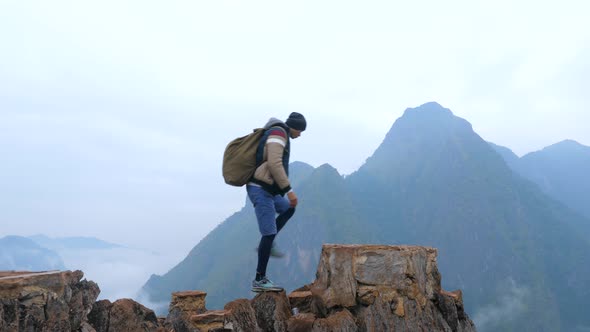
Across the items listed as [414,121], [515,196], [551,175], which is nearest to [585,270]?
[515,196]

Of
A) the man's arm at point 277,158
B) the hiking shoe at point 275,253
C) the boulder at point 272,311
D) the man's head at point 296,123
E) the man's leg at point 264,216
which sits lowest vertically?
the boulder at point 272,311

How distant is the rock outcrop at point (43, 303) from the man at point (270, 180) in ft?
10.8

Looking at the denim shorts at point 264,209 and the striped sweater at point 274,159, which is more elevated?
the striped sweater at point 274,159

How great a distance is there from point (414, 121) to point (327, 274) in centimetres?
19904

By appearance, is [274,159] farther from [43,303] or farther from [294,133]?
[43,303]

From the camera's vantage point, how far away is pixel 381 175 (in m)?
190

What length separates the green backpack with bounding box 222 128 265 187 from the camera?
859 centimetres

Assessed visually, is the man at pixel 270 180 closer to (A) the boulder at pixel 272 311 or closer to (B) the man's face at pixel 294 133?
(B) the man's face at pixel 294 133

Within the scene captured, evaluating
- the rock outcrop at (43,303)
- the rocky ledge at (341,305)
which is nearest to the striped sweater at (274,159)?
the rocky ledge at (341,305)

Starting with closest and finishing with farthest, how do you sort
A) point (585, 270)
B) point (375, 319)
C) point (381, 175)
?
point (375, 319), point (585, 270), point (381, 175)

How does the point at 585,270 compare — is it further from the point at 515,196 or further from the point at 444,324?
the point at 444,324

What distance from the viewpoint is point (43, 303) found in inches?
282

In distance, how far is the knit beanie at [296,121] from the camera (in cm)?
878

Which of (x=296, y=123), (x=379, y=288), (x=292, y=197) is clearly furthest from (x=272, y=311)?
(x=296, y=123)
